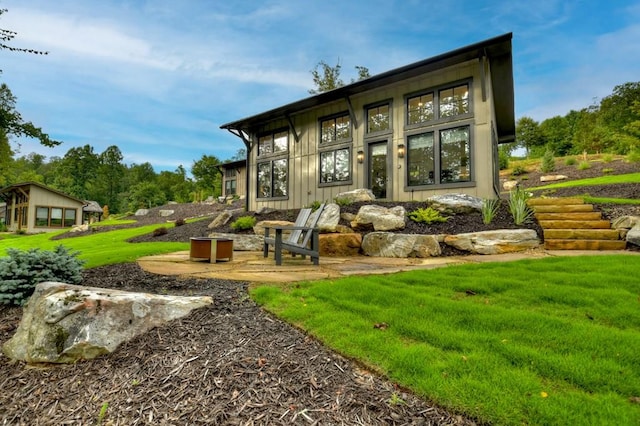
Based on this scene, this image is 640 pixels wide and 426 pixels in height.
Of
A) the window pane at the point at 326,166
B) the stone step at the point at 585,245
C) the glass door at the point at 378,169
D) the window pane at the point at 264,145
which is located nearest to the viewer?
the stone step at the point at 585,245

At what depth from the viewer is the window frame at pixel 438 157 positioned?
7.58 meters

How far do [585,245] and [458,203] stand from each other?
95.3 inches

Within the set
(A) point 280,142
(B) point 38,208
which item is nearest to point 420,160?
(A) point 280,142

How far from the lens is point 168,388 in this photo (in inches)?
65.2

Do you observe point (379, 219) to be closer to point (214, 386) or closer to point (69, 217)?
point (214, 386)

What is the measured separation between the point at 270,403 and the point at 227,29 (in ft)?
41.5

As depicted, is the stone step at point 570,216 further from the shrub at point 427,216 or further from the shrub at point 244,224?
the shrub at point 244,224

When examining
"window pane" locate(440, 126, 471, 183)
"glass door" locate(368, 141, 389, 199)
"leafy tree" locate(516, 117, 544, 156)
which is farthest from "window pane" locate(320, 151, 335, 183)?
"leafy tree" locate(516, 117, 544, 156)

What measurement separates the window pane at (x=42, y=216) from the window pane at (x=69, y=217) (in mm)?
1250

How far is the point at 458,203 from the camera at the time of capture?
689cm

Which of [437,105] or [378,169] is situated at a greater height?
[437,105]

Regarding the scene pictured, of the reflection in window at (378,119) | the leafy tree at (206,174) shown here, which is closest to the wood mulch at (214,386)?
the reflection in window at (378,119)

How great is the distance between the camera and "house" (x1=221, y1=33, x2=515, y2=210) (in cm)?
752

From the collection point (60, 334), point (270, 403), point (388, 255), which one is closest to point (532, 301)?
point (270, 403)
